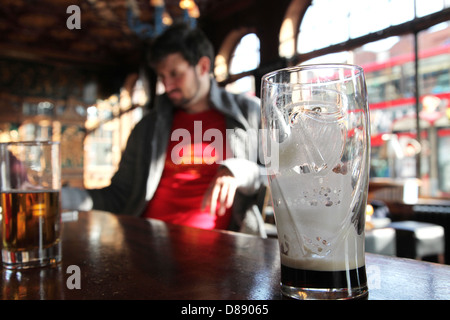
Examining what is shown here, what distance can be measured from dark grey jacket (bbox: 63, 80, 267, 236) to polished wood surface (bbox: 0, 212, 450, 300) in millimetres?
794

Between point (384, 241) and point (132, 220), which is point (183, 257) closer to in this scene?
point (132, 220)

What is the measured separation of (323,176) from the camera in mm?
372

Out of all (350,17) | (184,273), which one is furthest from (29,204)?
(350,17)

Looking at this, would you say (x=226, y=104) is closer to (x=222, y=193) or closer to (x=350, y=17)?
(x=222, y=193)

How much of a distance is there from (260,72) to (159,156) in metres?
4.26

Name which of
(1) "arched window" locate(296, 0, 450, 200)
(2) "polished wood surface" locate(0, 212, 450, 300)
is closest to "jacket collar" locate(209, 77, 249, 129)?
(2) "polished wood surface" locate(0, 212, 450, 300)

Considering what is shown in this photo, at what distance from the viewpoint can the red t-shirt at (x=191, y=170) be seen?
5.15ft

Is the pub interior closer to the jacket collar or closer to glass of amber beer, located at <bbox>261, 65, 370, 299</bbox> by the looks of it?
the jacket collar

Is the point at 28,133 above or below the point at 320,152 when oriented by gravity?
above

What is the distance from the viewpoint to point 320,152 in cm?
37

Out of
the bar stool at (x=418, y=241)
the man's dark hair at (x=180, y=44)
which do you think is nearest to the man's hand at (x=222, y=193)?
the man's dark hair at (x=180, y=44)

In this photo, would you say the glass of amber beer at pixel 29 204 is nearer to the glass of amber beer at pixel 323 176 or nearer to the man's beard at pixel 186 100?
the glass of amber beer at pixel 323 176

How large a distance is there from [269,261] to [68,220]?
2.38 ft

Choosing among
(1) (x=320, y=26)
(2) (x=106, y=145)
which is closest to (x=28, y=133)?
(2) (x=106, y=145)
